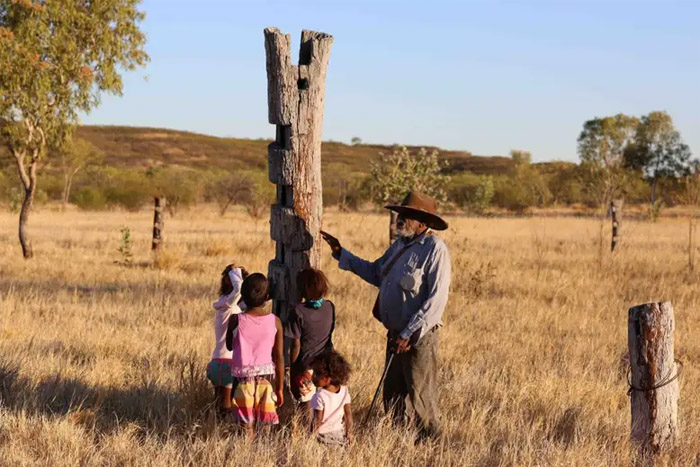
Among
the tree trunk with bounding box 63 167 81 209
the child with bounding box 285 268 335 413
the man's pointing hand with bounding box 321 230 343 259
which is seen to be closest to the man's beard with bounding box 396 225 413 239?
the man's pointing hand with bounding box 321 230 343 259

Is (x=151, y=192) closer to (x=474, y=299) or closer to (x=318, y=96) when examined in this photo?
(x=474, y=299)

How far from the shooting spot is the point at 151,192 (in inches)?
2019

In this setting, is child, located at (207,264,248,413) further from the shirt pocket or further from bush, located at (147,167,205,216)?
bush, located at (147,167,205,216)

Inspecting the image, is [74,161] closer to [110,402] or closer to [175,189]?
[175,189]

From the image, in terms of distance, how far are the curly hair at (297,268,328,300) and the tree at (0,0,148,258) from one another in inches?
578

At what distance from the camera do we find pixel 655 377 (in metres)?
6.25

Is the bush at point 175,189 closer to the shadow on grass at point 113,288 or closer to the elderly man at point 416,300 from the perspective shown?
the shadow on grass at point 113,288

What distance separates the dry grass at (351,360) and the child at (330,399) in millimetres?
163

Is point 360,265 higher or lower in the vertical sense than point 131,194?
higher

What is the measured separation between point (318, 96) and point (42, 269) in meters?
11.9

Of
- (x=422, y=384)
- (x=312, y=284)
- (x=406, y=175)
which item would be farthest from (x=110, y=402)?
(x=406, y=175)

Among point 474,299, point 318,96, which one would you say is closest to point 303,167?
point 318,96

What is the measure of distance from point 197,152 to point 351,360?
126m

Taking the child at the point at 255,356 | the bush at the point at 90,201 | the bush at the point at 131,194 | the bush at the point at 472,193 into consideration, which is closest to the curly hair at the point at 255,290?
the child at the point at 255,356
